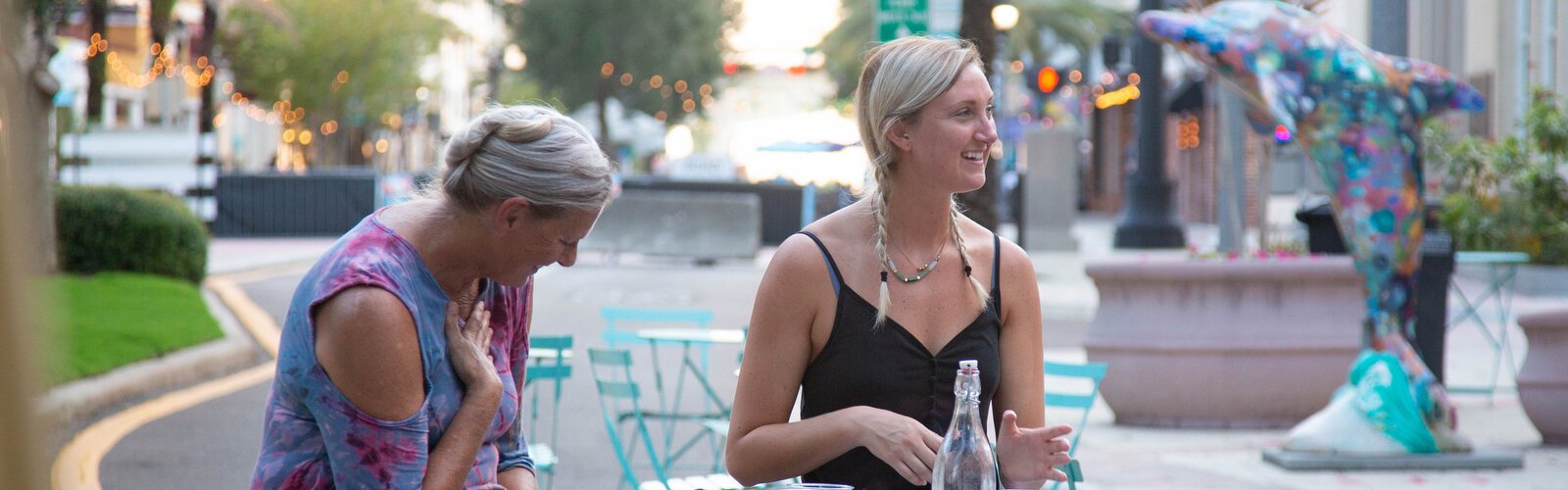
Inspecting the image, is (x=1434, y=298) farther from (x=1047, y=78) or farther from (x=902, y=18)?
(x=1047, y=78)

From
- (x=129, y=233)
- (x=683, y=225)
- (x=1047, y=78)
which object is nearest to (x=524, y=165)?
(x=129, y=233)

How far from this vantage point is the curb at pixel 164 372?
28.5ft

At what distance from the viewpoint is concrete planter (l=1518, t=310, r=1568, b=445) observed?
307 inches

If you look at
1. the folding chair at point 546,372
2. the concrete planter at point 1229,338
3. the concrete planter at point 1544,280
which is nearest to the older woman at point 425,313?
the folding chair at point 546,372

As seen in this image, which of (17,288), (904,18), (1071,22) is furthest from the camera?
(1071,22)

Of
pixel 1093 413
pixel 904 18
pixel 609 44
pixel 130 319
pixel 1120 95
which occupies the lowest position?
pixel 1093 413

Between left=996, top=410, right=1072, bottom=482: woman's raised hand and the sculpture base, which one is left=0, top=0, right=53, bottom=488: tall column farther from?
the sculpture base

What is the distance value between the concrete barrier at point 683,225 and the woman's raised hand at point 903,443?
65.8 feet

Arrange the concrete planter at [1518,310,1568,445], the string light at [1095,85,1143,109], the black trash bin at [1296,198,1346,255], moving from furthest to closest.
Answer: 1. the string light at [1095,85,1143,109]
2. the black trash bin at [1296,198,1346,255]
3. the concrete planter at [1518,310,1568,445]

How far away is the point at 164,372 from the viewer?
980cm

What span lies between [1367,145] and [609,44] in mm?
38091

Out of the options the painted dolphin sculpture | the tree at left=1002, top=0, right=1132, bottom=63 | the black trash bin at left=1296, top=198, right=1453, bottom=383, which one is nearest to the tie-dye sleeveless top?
the painted dolphin sculpture

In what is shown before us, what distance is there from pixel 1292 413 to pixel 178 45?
23.6 meters

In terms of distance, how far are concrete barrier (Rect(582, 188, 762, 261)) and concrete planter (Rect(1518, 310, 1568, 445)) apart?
1534 cm
